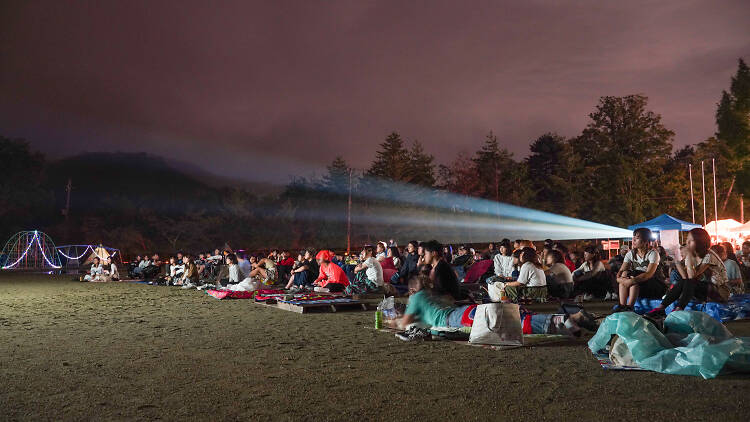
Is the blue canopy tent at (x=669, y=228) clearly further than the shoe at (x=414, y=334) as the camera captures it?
Yes

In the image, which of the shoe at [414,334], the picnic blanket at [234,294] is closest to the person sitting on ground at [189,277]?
the picnic blanket at [234,294]

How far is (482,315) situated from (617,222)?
3847 centimetres

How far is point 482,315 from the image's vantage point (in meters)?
6.45

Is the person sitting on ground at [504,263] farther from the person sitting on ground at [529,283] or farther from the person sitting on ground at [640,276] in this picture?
the person sitting on ground at [640,276]

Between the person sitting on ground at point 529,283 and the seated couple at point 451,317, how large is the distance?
266 centimetres

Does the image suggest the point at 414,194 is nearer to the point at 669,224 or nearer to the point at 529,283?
the point at 669,224

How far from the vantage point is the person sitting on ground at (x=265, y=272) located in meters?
15.7

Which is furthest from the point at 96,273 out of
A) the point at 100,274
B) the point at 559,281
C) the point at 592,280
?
the point at 592,280

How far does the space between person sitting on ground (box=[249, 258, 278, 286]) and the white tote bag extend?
998 centimetres

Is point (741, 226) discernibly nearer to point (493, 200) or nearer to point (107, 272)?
point (493, 200)

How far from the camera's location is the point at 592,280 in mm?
11602

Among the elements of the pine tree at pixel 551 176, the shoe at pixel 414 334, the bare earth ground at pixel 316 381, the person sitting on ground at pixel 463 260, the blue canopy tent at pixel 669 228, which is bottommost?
the bare earth ground at pixel 316 381

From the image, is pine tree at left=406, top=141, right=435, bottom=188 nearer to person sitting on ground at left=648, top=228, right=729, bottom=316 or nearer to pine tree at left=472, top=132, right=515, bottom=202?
pine tree at left=472, top=132, right=515, bottom=202

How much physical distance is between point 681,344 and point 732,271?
4761 millimetres
